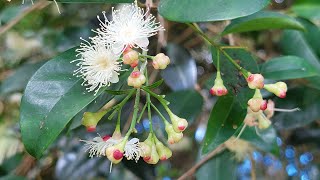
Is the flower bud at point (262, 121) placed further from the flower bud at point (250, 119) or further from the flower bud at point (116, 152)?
the flower bud at point (116, 152)

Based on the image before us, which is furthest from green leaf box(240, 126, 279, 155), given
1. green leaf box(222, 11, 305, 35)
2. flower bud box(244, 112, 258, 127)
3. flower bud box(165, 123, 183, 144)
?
flower bud box(165, 123, 183, 144)

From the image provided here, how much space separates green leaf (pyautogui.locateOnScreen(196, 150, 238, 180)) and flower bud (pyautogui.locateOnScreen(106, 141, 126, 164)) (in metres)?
0.49

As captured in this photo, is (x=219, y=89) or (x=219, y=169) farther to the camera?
(x=219, y=169)

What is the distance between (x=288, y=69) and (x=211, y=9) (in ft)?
1.11

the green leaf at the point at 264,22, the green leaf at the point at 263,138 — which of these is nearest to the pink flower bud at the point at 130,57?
the green leaf at the point at 264,22

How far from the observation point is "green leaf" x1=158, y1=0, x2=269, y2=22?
75 cm

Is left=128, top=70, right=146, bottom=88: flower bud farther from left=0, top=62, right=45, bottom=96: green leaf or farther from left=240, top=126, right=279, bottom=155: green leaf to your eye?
left=0, top=62, right=45, bottom=96: green leaf

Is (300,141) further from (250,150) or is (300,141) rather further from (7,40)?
(7,40)

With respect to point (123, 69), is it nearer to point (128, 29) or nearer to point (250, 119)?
point (128, 29)

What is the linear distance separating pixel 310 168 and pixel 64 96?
Answer: 125 centimetres

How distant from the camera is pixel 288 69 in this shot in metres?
1.04

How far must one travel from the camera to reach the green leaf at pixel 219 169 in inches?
46.9

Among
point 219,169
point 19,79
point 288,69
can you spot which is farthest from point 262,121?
point 19,79

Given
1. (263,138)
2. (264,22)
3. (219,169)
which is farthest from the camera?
(219,169)
